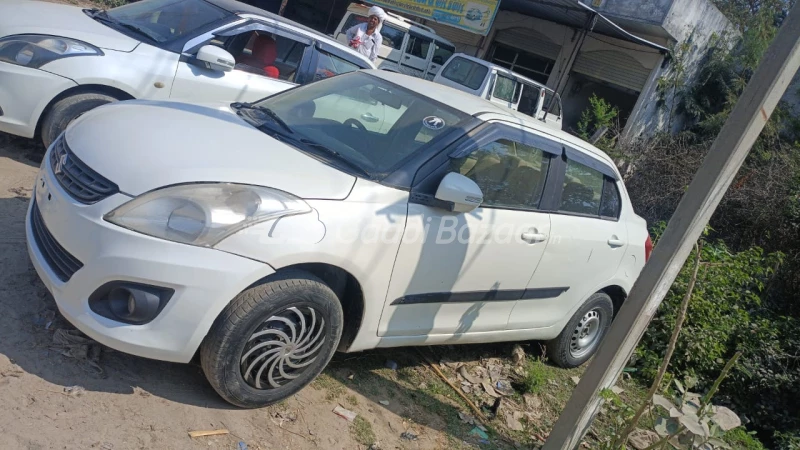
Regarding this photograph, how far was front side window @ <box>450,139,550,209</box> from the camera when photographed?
3811 mm

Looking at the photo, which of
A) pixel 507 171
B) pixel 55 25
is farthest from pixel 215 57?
pixel 507 171

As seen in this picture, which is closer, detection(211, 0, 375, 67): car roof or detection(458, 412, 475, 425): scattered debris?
detection(458, 412, 475, 425): scattered debris

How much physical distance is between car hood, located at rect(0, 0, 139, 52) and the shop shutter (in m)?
13.7

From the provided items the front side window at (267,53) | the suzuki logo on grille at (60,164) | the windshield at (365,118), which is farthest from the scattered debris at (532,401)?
the front side window at (267,53)

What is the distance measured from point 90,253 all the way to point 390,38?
42.9 feet

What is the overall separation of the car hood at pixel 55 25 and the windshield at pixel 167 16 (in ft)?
1.02

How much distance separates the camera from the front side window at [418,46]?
50.5 ft

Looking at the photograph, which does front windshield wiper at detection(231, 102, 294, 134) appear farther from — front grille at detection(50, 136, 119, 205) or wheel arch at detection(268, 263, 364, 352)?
front grille at detection(50, 136, 119, 205)

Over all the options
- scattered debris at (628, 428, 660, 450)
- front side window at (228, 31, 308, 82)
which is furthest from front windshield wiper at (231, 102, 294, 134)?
scattered debris at (628, 428, 660, 450)

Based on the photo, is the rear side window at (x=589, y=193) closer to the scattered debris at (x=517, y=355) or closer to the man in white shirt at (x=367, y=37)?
the scattered debris at (x=517, y=355)

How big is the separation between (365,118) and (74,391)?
6.91ft

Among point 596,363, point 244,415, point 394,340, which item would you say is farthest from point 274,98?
point 596,363

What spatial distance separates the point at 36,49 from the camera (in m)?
4.81

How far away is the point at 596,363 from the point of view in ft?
11.1
